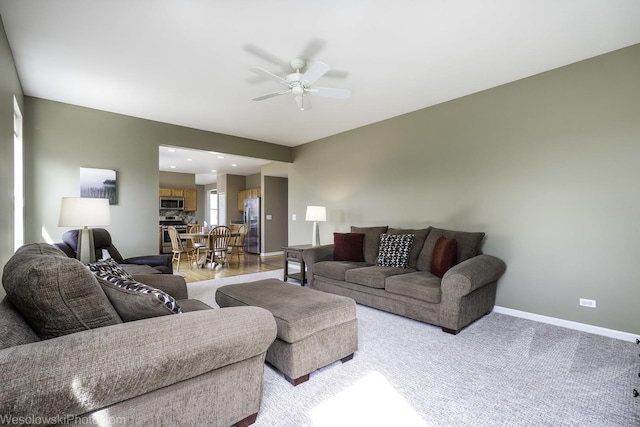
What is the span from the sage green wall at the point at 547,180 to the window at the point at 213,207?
8.58 metres

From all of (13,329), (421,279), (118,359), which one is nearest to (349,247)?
(421,279)

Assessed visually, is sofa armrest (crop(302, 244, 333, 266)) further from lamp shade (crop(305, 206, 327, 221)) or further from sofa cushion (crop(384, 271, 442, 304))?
sofa cushion (crop(384, 271, 442, 304))

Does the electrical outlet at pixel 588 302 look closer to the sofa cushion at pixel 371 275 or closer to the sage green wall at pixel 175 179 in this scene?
the sofa cushion at pixel 371 275

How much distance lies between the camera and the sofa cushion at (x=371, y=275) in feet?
11.3

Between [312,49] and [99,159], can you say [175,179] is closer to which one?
[99,159]

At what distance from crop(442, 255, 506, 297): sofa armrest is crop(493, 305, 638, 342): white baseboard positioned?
598 millimetres

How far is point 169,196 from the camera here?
982 centimetres

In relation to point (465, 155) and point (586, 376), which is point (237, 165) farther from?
point (586, 376)

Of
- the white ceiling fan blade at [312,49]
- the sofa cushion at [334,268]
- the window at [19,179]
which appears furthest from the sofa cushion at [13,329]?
the window at [19,179]

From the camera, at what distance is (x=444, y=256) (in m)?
3.28

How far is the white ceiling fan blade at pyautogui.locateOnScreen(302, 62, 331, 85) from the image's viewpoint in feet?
Result: 8.08

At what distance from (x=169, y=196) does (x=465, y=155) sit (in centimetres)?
905

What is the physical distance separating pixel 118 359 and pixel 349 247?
3478 mm

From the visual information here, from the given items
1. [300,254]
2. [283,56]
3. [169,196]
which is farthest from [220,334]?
[169,196]
